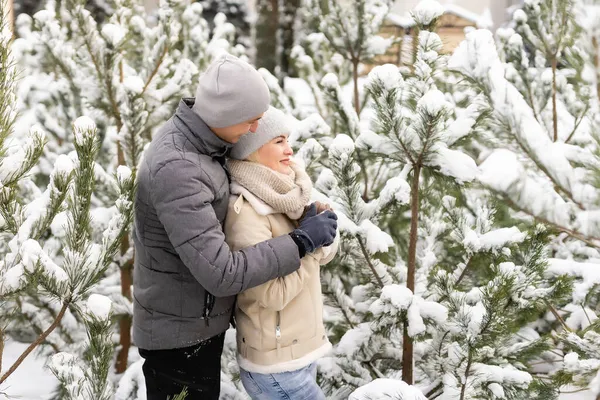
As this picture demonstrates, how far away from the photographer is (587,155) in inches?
65.9

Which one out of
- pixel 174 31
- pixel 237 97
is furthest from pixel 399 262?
pixel 174 31

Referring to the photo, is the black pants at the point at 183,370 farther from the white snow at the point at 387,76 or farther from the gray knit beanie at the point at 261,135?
the white snow at the point at 387,76

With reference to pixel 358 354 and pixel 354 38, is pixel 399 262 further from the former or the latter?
pixel 354 38

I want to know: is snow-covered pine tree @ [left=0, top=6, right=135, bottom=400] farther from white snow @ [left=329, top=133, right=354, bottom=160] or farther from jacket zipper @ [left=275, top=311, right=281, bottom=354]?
white snow @ [left=329, top=133, right=354, bottom=160]

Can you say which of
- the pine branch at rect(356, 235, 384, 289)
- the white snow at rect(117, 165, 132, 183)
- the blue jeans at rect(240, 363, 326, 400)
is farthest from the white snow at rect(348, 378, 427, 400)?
the white snow at rect(117, 165, 132, 183)

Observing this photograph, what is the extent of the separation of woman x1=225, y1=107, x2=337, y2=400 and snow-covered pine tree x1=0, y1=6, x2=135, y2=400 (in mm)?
367

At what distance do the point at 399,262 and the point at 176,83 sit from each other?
5.29ft

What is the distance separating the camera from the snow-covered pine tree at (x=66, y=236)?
63.7 inches

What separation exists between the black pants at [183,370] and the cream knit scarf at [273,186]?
51cm

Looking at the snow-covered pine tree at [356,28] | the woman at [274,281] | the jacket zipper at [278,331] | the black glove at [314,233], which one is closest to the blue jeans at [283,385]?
the woman at [274,281]

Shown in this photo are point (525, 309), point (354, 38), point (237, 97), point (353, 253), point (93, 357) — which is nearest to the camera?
point (237, 97)

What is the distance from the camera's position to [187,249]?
1606mm

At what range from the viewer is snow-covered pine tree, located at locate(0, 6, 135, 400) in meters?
1.62

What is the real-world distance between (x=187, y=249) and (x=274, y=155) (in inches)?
16.6
